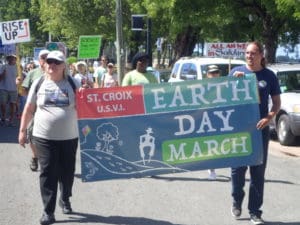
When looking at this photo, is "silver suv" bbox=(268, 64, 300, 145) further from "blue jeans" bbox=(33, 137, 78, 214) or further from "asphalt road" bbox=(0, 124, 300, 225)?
"blue jeans" bbox=(33, 137, 78, 214)

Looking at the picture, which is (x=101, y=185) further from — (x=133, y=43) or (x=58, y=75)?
(x=133, y=43)

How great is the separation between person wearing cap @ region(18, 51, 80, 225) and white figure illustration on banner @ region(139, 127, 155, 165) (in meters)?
0.67

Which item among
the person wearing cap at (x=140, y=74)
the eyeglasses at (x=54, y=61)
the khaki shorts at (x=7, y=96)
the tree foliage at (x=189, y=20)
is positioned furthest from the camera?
the tree foliage at (x=189, y=20)

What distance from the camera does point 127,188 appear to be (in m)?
8.16

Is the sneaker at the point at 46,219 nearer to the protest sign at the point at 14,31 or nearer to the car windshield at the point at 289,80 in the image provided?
the car windshield at the point at 289,80

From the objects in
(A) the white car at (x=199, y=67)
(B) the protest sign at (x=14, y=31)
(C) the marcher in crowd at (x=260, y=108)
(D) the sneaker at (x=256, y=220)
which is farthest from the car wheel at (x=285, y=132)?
(B) the protest sign at (x=14, y=31)

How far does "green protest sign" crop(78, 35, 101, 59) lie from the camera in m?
16.8

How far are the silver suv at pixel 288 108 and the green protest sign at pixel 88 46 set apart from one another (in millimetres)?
5223

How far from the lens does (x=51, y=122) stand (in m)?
6.10

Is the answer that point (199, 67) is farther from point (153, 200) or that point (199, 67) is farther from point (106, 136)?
point (106, 136)

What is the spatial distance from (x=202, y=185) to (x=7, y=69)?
28.5ft

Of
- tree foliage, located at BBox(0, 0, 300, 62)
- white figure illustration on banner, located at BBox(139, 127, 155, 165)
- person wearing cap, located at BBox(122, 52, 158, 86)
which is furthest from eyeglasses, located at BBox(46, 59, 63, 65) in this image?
tree foliage, located at BBox(0, 0, 300, 62)

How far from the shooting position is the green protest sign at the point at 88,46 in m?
16.8

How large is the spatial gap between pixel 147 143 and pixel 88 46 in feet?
35.9
